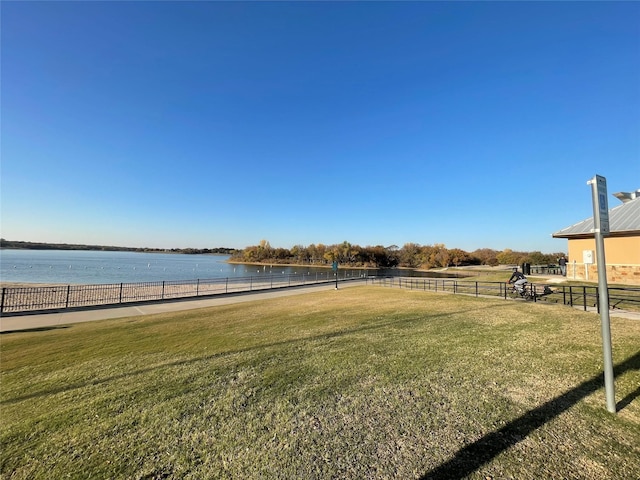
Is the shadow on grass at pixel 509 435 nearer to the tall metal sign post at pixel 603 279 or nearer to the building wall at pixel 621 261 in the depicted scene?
the tall metal sign post at pixel 603 279

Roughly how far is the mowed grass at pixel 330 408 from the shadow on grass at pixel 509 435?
0.06 feet

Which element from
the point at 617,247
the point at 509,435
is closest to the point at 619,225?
the point at 617,247

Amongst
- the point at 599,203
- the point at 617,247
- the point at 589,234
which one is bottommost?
the point at 599,203

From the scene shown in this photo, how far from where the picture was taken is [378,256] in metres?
118

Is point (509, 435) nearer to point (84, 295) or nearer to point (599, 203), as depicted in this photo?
point (599, 203)

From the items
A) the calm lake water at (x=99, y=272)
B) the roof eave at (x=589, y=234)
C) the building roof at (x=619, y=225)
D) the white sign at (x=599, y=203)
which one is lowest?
the calm lake water at (x=99, y=272)

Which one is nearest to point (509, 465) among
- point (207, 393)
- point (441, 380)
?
point (441, 380)

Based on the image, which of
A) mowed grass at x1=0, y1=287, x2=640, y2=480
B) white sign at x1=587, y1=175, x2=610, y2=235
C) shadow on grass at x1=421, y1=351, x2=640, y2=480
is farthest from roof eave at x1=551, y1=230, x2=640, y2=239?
white sign at x1=587, y1=175, x2=610, y2=235

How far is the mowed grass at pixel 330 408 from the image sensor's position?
9.07 feet

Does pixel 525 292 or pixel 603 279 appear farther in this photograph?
pixel 525 292

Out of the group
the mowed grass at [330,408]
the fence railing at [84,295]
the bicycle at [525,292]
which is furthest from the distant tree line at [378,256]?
the mowed grass at [330,408]

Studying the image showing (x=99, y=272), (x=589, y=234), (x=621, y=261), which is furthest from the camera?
(x=99, y=272)

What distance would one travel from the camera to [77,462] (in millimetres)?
2857

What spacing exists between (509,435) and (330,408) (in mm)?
2003
